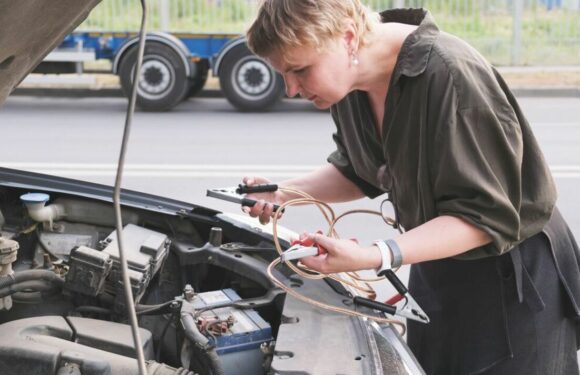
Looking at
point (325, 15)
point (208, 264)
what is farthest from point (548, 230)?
point (208, 264)

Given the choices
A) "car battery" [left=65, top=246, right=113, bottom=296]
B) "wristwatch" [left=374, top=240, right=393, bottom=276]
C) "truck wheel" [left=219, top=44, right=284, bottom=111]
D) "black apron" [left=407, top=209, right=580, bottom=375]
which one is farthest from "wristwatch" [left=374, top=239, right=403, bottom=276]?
"truck wheel" [left=219, top=44, right=284, bottom=111]

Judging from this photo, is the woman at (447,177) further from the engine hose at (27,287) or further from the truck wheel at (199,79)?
the truck wheel at (199,79)

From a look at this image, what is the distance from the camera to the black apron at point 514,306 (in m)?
2.48

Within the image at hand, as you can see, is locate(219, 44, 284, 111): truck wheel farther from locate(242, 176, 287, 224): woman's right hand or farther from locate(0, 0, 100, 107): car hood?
locate(0, 0, 100, 107): car hood

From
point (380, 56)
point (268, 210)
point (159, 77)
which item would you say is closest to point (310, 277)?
point (268, 210)

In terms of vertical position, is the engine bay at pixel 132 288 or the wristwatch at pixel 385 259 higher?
the wristwatch at pixel 385 259

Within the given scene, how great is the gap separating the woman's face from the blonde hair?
0.02 metres

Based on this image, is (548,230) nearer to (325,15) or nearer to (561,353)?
(561,353)

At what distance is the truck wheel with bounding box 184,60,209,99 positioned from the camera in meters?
11.7

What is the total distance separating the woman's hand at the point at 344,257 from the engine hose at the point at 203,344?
413 millimetres

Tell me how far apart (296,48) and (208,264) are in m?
1.15

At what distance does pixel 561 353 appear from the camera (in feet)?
8.40

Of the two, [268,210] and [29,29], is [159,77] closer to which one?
A: [268,210]

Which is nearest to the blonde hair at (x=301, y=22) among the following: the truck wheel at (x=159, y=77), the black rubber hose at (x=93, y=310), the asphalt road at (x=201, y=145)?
the black rubber hose at (x=93, y=310)
